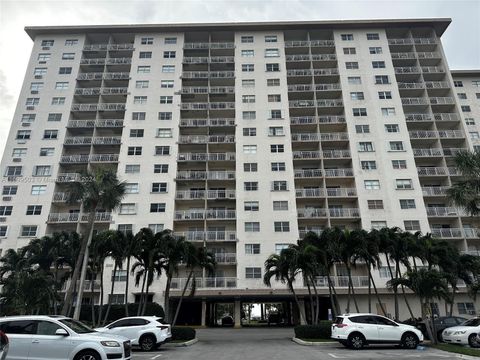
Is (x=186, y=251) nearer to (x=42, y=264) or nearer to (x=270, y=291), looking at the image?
(x=270, y=291)

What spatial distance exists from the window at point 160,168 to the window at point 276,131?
48.0 feet

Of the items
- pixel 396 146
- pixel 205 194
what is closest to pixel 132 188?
pixel 205 194

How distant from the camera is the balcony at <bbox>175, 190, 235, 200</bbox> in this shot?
43594 millimetres

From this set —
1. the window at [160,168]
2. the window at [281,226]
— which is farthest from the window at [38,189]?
the window at [281,226]

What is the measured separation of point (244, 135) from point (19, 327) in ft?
127

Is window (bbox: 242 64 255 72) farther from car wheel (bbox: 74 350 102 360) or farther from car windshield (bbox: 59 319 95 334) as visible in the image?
car wheel (bbox: 74 350 102 360)

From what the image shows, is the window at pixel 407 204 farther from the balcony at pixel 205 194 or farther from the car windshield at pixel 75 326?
the car windshield at pixel 75 326

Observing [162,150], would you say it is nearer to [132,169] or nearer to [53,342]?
[132,169]

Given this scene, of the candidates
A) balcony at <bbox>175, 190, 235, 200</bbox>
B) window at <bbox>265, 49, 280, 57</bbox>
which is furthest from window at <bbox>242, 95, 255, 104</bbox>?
balcony at <bbox>175, 190, 235, 200</bbox>

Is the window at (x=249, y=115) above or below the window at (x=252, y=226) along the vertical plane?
above

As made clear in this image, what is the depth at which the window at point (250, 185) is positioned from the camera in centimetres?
4412

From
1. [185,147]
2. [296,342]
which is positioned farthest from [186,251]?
[185,147]

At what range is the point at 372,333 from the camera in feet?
60.1

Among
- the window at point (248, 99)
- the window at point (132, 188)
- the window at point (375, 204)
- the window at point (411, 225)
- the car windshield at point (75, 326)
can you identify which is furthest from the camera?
the window at point (248, 99)
